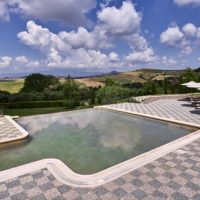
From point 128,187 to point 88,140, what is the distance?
451cm

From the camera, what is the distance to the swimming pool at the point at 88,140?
714 cm

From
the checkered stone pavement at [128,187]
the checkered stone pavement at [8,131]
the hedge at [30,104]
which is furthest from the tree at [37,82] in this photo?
the checkered stone pavement at [128,187]

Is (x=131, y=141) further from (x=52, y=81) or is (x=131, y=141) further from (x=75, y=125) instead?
(x=52, y=81)

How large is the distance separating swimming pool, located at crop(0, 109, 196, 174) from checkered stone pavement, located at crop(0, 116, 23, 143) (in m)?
0.49

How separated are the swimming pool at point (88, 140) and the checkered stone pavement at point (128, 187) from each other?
123 centimetres

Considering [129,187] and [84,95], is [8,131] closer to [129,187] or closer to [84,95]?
[129,187]

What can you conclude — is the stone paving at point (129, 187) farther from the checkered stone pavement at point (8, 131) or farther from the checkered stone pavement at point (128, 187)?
the checkered stone pavement at point (8, 131)

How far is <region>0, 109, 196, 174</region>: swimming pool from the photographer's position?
23.4ft

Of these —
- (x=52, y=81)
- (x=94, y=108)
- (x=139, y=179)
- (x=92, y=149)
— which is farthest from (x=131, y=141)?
(x=52, y=81)

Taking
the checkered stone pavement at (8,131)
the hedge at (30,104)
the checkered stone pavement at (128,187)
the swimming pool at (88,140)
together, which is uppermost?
the checkered stone pavement at (128,187)

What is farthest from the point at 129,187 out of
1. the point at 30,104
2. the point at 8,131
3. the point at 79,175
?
the point at 30,104

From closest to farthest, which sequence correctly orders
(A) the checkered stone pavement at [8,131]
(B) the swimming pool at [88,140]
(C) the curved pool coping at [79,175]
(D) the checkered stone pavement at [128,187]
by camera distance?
(D) the checkered stone pavement at [128,187], (C) the curved pool coping at [79,175], (B) the swimming pool at [88,140], (A) the checkered stone pavement at [8,131]

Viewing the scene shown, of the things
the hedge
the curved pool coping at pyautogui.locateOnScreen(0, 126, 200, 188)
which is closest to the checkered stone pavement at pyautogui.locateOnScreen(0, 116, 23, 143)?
the curved pool coping at pyautogui.locateOnScreen(0, 126, 200, 188)

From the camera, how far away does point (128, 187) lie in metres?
4.95
